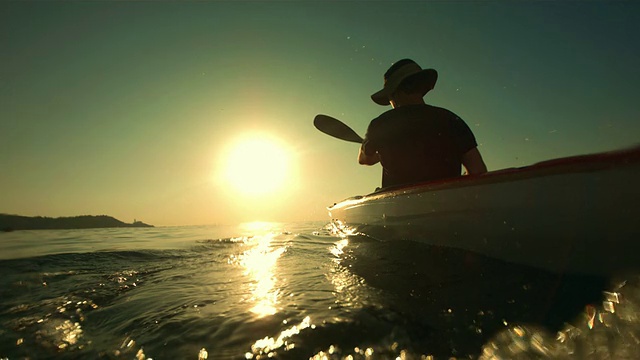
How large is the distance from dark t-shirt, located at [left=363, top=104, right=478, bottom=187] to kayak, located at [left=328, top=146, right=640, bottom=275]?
1032 millimetres

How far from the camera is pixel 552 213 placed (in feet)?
6.48

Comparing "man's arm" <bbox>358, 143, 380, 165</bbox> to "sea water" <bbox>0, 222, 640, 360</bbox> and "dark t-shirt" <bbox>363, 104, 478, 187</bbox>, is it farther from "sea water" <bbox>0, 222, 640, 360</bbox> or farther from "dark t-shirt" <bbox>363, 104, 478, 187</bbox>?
"sea water" <bbox>0, 222, 640, 360</bbox>

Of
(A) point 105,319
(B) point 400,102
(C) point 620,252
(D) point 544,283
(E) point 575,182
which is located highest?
(B) point 400,102

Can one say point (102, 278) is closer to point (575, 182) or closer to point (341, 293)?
point (341, 293)

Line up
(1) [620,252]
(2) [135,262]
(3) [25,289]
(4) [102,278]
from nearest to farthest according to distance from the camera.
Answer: (1) [620,252] → (3) [25,289] → (4) [102,278] → (2) [135,262]

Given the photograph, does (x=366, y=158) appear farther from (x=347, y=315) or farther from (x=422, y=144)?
(x=347, y=315)

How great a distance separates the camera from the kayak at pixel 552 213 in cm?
173

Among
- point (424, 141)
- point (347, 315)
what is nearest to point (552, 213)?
point (347, 315)

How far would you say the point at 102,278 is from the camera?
3131mm

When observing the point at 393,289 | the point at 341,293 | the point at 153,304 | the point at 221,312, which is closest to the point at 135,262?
the point at 153,304

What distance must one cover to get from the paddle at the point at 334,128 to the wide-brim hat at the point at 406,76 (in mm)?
3324

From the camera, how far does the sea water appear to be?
128 cm

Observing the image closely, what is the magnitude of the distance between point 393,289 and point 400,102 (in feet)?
10.4

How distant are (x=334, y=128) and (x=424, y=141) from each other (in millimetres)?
4821
